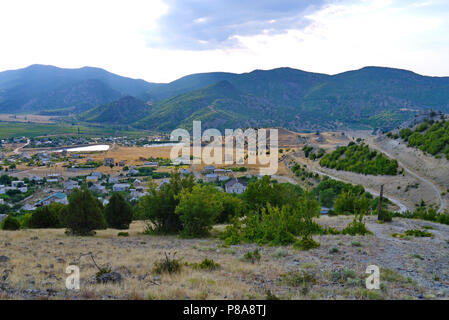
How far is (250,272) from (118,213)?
17133 millimetres

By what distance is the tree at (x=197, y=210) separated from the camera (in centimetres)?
1684

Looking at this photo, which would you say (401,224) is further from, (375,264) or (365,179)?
(365,179)

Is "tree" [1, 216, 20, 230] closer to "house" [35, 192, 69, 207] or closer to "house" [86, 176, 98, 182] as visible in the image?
"house" [35, 192, 69, 207]

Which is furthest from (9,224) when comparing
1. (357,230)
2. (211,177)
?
(211,177)

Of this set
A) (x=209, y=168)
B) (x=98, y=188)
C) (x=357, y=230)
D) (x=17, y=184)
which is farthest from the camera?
(x=209, y=168)

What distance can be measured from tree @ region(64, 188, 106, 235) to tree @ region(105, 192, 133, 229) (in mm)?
4580

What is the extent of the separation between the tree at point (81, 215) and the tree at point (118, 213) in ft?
15.0

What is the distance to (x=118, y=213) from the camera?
2308 cm

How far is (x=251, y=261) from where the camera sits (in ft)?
32.7

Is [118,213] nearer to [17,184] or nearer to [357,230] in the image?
[357,230]

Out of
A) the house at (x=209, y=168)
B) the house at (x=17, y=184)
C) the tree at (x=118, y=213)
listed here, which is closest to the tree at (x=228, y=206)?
the tree at (x=118, y=213)

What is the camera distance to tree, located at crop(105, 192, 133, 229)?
2294 cm
